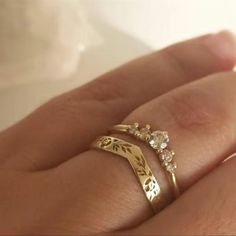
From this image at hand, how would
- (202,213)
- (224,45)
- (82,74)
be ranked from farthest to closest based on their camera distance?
1. (82,74)
2. (224,45)
3. (202,213)

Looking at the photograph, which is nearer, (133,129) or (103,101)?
(133,129)

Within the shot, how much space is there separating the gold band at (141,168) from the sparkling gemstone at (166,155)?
0.05ft

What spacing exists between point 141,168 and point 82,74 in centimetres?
34

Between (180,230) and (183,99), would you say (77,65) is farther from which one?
(180,230)

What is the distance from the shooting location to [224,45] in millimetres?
580

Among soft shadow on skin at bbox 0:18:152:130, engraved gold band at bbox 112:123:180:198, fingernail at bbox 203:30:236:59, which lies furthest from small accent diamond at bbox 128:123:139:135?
soft shadow on skin at bbox 0:18:152:130

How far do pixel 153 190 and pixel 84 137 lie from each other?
0.42ft

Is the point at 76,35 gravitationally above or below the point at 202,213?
above

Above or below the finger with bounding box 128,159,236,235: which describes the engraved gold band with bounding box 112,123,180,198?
above

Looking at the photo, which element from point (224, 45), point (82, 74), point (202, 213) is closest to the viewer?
point (202, 213)

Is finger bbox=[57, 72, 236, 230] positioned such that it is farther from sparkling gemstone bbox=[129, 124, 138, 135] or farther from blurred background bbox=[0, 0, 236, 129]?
blurred background bbox=[0, 0, 236, 129]

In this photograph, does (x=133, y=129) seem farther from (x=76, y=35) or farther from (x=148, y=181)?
(x=76, y=35)

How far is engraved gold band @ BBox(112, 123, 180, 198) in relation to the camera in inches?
17.5

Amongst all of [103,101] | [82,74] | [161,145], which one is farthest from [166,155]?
[82,74]
